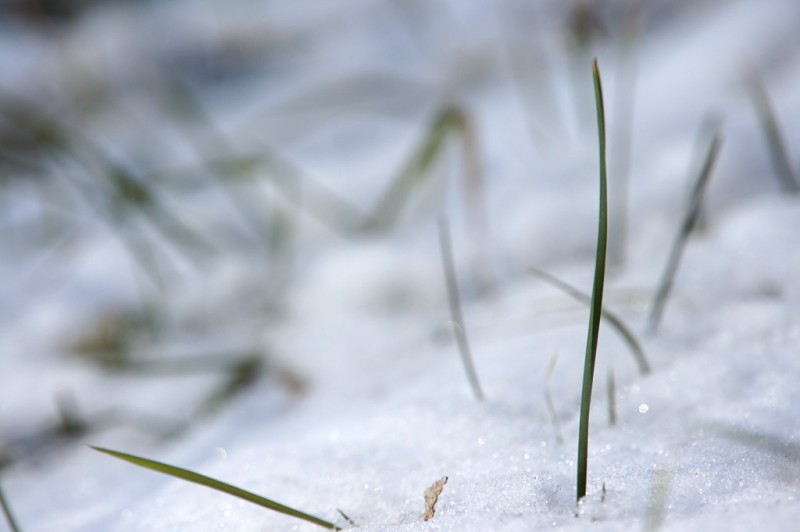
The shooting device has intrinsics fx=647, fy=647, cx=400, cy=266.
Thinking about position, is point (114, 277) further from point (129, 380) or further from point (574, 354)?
point (574, 354)

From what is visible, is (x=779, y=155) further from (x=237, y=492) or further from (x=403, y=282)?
(x=237, y=492)

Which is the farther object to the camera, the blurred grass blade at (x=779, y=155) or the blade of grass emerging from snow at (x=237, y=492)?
the blurred grass blade at (x=779, y=155)

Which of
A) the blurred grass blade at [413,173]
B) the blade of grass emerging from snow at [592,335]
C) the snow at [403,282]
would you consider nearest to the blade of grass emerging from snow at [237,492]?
the snow at [403,282]

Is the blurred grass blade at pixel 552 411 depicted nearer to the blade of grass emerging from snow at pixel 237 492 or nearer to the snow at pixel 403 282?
the snow at pixel 403 282

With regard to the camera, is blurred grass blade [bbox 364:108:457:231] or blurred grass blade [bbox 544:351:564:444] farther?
blurred grass blade [bbox 364:108:457:231]

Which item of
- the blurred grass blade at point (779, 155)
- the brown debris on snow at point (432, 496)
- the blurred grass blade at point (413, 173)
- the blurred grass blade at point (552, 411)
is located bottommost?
the brown debris on snow at point (432, 496)

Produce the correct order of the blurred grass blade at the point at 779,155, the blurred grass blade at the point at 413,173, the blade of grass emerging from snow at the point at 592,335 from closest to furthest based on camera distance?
1. the blade of grass emerging from snow at the point at 592,335
2. the blurred grass blade at the point at 779,155
3. the blurred grass blade at the point at 413,173

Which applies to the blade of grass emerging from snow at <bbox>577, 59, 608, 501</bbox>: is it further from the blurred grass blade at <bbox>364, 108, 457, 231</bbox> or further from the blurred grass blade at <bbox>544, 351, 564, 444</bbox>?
the blurred grass blade at <bbox>364, 108, 457, 231</bbox>

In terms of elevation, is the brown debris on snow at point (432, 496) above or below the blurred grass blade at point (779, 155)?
below

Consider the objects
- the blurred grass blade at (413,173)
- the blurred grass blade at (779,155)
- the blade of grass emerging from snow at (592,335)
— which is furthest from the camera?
the blurred grass blade at (413,173)

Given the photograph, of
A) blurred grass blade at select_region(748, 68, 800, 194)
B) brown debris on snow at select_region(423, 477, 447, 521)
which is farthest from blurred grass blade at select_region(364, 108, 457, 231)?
brown debris on snow at select_region(423, 477, 447, 521)
